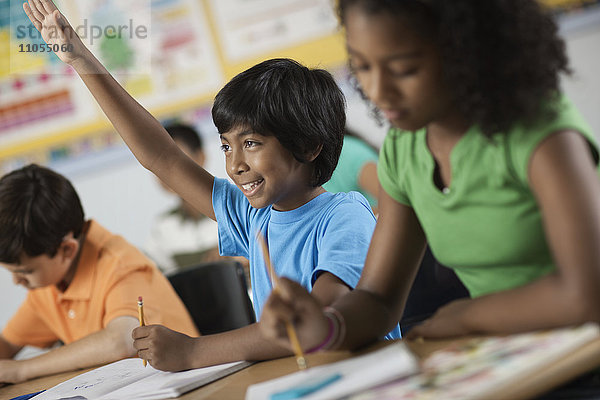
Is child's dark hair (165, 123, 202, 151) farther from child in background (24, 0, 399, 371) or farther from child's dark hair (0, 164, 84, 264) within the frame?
child in background (24, 0, 399, 371)

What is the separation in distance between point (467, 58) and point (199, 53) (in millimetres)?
3014

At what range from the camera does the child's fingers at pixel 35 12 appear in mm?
1285

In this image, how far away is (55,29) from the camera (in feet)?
4.16

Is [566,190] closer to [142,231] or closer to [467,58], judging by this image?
[467,58]

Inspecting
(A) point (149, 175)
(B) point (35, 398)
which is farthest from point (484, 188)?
(A) point (149, 175)

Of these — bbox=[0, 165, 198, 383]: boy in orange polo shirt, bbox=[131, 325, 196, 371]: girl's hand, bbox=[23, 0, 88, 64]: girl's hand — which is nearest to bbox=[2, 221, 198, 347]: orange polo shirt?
bbox=[0, 165, 198, 383]: boy in orange polo shirt

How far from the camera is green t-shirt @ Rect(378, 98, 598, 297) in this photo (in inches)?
31.0

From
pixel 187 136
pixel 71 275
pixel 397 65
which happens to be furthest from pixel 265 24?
pixel 397 65

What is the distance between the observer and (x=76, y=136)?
374 cm

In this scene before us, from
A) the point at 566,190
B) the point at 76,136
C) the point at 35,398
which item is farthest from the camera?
the point at 76,136

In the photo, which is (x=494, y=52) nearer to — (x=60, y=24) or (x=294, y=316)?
(x=294, y=316)

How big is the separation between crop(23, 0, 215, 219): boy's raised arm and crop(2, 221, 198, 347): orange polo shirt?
34cm

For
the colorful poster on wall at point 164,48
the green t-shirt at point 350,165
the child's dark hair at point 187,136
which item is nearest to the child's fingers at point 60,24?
the green t-shirt at point 350,165

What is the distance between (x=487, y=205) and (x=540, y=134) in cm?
13
